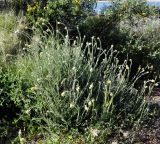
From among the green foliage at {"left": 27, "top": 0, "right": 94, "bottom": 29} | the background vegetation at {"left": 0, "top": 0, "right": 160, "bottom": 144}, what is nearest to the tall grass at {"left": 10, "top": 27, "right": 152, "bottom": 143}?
the background vegetation at {"left": 0, "top": 0, "right": 160, "bottom": 144}

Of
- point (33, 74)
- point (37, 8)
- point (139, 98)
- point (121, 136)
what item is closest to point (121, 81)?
point (139, 98)

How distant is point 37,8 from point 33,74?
10.6ft

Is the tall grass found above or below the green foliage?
below

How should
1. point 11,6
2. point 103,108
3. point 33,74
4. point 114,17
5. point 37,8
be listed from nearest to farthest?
point 103,108, point 33,74, point 37,8, point 114,17, point 11,6

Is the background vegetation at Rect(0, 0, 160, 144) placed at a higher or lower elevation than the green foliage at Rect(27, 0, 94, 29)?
lower

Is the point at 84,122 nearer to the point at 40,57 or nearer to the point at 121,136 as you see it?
the point at 121,136

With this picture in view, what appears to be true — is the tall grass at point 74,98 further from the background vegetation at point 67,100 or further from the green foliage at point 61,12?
the green foliage at point 61,12

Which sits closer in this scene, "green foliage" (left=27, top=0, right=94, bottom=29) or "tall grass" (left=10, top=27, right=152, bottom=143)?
"tall grass" (left=10, top=27, right=152, bottom=143)

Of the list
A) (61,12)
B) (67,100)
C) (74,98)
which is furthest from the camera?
(61,12)

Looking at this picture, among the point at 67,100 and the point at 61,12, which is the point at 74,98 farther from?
the point at 61,12

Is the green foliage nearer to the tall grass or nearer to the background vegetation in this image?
the background vegetation

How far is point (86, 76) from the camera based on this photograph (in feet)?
15.8

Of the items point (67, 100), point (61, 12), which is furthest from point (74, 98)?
point (61, 12)

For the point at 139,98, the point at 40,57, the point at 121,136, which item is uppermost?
the point at 40,57
